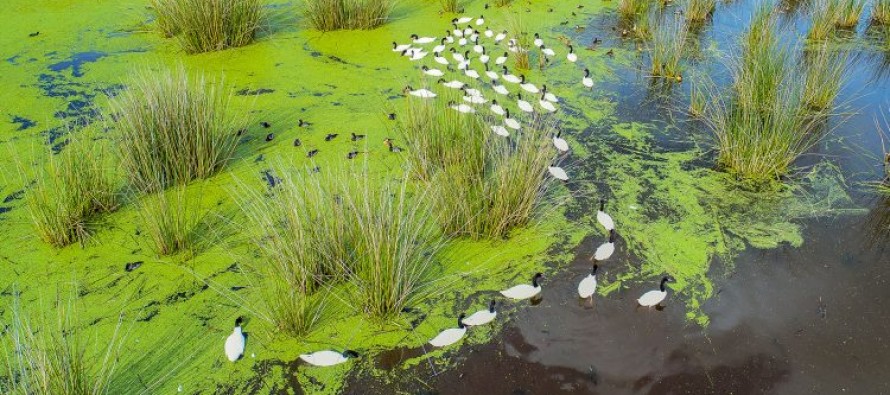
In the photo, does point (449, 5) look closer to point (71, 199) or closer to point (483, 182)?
point (483, 182)

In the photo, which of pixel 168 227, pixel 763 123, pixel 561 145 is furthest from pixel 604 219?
pixel 168 227

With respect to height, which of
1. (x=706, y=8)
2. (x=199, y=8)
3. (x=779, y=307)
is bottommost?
(x=779, y=307)

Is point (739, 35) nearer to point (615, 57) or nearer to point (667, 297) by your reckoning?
point (615, 57)

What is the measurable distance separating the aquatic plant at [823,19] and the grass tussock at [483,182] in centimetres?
364

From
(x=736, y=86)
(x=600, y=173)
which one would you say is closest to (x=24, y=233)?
(x=600, y=173)

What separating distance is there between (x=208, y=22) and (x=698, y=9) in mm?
4350

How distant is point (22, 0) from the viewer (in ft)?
20.1

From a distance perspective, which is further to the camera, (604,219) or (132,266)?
(604,219)

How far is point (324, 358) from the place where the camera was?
234 centimetres

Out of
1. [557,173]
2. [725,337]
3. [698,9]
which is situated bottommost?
[725,337]

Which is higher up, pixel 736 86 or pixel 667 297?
pixel 736 86

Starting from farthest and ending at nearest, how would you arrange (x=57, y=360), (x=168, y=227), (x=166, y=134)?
1. (x=166, y=134)
2. (x=168, y=227)
3. (x=57, y=360)

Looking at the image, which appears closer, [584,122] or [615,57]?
[584,122]

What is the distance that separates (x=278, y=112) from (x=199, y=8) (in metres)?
1.40
